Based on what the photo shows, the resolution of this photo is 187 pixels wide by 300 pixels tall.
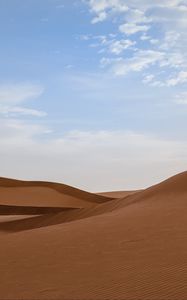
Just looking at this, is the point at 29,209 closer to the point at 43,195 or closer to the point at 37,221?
the point at 37,221

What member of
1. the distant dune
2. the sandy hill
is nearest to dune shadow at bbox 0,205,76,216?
the sandy hill

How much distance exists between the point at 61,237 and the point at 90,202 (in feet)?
41.0

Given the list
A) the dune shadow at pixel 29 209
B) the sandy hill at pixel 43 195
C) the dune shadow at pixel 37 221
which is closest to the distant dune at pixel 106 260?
the dune shadow at pixel 37 221

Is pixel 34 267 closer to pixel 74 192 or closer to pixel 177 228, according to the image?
pixel 177 228

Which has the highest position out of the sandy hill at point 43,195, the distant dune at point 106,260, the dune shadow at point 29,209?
the sandy hill at point 43,195

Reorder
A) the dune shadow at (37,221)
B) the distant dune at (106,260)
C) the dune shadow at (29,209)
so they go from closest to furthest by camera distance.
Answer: the distant dune at (106,260) → the dune shadow at (37,221) → the dune shadow at (29,209)

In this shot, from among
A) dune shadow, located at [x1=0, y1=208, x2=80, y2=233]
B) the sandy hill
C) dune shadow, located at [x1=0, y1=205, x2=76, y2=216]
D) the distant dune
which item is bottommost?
the distant dune

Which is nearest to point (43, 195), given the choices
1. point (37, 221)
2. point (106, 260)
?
point (37, 221)

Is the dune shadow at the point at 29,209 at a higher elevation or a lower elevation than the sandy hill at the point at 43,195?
lower

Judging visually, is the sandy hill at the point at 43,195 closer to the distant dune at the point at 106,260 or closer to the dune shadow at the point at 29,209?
the dune shadow at the point at 29,209

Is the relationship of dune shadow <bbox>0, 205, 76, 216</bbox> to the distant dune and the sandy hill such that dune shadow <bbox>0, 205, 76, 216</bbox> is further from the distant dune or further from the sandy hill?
the distant dune

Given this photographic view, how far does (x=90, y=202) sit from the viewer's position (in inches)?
851

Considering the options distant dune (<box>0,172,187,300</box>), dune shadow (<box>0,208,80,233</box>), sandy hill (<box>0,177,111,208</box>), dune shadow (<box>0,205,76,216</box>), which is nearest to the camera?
distant dune (<box>0,172,187,300</box>)

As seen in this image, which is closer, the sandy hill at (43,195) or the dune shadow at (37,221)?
the dune shadow at (37,221)
